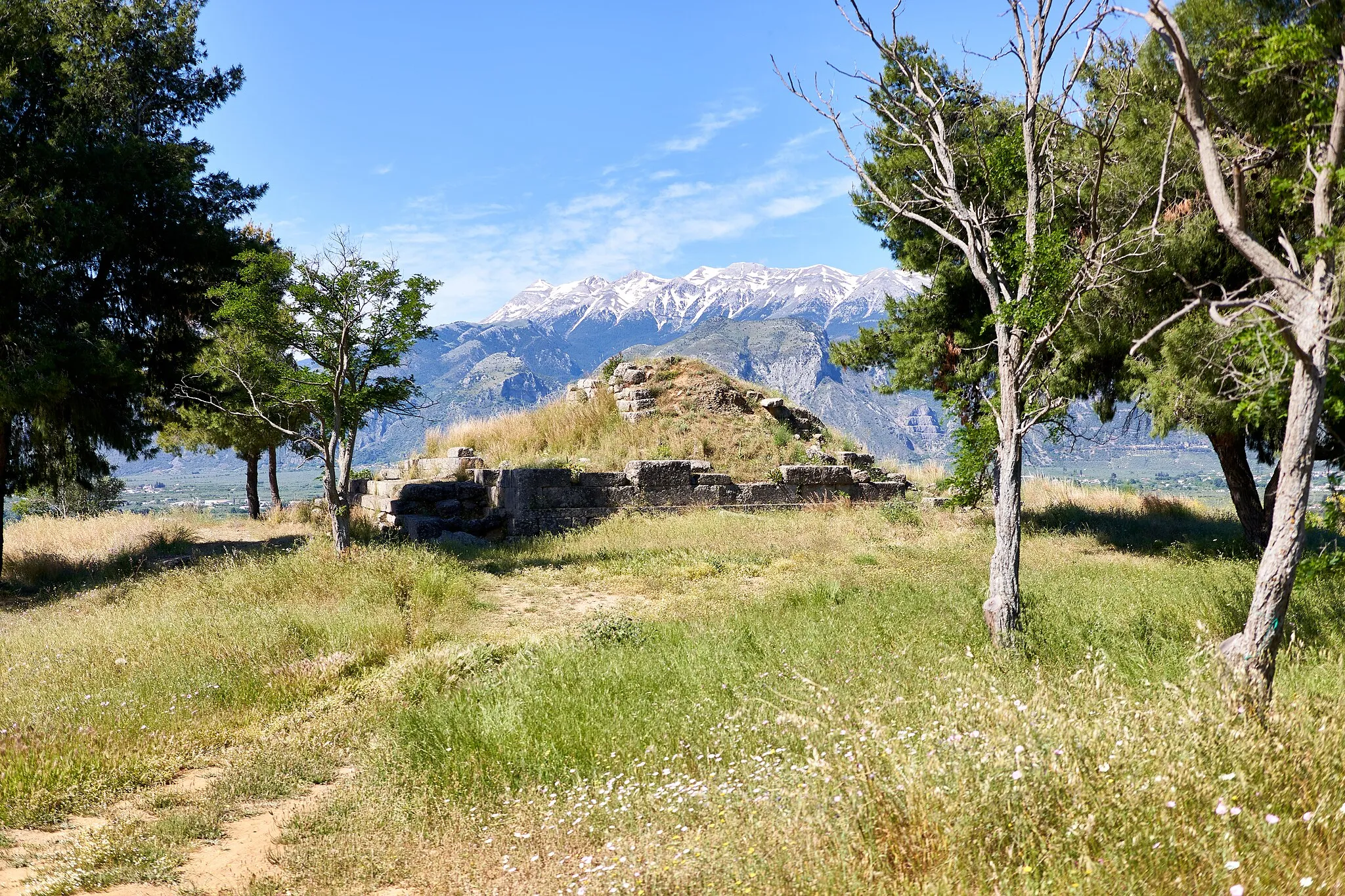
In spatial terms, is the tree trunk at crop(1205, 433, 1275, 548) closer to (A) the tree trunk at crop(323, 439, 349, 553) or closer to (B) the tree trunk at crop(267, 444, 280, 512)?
(A) the tree trunk at crop(323, 439, 349, 553)

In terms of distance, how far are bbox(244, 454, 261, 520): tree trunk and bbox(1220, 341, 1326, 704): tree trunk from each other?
2546 centimetres

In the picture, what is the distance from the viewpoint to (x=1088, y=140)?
1147cm

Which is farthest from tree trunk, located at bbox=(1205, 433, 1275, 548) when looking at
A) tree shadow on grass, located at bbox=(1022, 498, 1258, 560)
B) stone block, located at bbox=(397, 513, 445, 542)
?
stone block, located at bbox=(397, 513, 445, 542)

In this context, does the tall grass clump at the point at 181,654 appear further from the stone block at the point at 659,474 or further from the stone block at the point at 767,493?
the stone block at the point at 767,493

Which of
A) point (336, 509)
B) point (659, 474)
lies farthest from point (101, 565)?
point (659, 474)

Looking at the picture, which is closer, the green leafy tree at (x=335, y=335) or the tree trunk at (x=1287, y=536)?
the tree trunk at (x=1287, y=536)

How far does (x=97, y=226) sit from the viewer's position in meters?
12.5

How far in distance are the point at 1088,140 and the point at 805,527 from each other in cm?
846

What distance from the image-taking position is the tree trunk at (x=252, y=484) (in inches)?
925

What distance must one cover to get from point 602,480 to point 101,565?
1033 centimetres

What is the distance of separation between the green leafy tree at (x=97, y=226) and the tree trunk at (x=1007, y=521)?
537 inches

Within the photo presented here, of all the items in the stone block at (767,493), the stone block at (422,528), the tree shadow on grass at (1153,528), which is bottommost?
the tree shadow on grass at (1153,528)

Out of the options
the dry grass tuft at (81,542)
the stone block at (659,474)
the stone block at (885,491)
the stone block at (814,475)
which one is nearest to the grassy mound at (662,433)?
the stone block at (814,475)

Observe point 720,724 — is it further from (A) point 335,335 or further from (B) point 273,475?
(B) point 273,475
